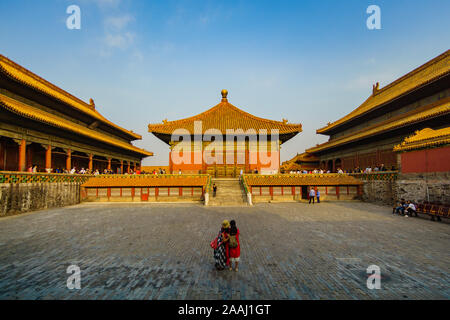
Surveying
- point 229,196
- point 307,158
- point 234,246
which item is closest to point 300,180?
point 229,196

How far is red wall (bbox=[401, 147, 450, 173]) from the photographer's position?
10.7 meters

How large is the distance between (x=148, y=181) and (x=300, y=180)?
13.7 meters

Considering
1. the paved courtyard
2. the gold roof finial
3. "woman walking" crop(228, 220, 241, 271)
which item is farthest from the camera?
the gold roof finial

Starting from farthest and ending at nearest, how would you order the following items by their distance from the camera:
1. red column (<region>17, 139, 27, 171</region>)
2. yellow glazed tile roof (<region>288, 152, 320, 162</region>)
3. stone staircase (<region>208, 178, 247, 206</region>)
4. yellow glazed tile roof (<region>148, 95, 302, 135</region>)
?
yellow glazed tile roof (<region>288, 152, 320, 162</region>)
yellow glazed tile roof (<region>148, 95, 302, 135</region>)
stone staircase (<region>208, 178, 247, 206</region>)
red column (<region>17, 139, 27, 171</region>)

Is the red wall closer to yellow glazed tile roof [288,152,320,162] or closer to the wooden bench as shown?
the wooden bench

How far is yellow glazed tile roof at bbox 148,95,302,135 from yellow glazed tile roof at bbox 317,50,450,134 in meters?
10.0

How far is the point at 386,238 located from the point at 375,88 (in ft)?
96.1

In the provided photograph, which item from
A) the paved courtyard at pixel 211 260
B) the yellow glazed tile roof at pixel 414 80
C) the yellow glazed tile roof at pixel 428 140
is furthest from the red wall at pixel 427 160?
the yellow glazed tile roof at pixel 414 80

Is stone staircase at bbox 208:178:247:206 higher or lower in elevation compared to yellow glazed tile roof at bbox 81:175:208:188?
lower

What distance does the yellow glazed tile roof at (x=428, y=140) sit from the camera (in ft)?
35.4

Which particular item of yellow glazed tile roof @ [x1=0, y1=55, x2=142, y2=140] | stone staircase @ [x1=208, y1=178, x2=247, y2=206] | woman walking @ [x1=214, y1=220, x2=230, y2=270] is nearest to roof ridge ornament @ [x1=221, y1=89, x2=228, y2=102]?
stone staircase @ [x1=208, y1=178, x2=247, y2=206]

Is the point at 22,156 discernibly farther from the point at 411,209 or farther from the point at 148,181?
the point at 411,209

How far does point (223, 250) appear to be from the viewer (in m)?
4.79
